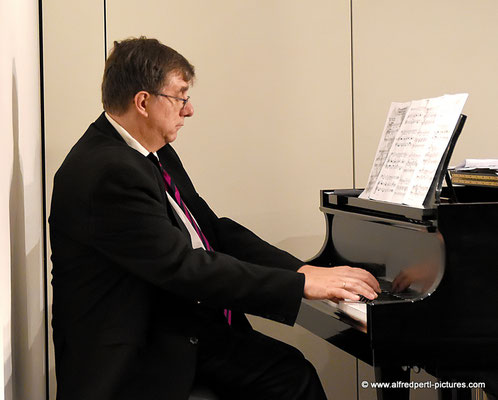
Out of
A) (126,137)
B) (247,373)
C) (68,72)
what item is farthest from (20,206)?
(68,72)

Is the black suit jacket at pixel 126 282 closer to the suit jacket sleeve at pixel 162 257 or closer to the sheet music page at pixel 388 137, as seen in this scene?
the suit jacket sleeve at pixel 162 257

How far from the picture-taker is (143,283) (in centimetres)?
197

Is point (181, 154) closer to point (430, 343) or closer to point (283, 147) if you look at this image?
point (283, 147)

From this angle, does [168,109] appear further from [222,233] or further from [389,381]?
[389,381]

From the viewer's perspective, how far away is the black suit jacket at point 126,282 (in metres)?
1.87

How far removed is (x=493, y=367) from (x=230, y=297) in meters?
0.75

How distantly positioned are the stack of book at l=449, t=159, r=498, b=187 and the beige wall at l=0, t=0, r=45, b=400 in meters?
1.45

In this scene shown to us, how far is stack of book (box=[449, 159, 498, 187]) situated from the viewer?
2285 millimetres

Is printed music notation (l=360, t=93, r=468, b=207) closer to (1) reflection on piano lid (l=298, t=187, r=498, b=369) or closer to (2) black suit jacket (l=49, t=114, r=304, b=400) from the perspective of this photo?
(1) reflection on piano lid (l=298, t=187, r=498, b=369)

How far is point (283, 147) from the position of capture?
334 cm

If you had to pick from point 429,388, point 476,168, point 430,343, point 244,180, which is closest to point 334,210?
point 476,168

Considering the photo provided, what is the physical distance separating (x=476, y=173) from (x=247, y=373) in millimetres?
998

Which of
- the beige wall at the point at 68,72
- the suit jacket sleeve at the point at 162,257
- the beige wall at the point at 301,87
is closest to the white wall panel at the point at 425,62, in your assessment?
the beige wall at the point at 301,87

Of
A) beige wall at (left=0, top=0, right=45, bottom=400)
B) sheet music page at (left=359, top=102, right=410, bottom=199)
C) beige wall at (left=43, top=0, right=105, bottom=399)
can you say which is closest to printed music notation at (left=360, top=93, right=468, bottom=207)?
sheet music page at (left=359, top=102, right=410, bottom=199)
